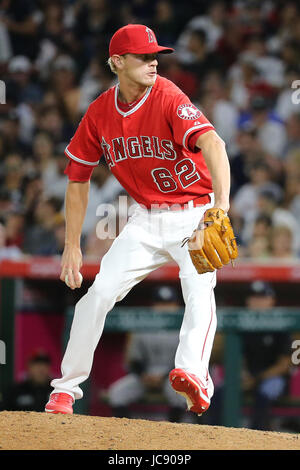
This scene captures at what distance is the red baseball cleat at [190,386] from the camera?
3.64 m

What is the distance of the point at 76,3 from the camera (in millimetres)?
10188

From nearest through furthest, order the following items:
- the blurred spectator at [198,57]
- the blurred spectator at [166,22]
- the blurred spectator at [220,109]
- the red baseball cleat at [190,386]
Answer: the red baseball cleat at [190,386], the blurred spectator at [220,109], the blurred spectator at [198,57], the blurred spectator at [166,22]

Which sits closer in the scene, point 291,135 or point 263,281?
point 263,281

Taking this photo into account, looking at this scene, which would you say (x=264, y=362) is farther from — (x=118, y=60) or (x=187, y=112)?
(x=118, y=60)

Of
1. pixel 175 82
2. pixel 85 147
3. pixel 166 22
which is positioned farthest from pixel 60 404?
pixel 166 22

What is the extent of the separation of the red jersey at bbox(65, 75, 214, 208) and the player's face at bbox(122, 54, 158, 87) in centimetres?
9

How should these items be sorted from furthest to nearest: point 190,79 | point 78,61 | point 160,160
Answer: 1. point 78,61
2. point 190,79
3. point 160,160

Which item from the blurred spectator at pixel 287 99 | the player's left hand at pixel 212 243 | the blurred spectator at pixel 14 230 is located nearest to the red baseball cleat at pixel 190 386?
the player's left hand at pixel 212 243

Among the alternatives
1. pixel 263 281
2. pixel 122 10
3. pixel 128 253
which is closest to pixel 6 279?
pixel 263 281

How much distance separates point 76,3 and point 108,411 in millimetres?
5760

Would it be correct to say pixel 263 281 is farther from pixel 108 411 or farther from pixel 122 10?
pixel 122 10

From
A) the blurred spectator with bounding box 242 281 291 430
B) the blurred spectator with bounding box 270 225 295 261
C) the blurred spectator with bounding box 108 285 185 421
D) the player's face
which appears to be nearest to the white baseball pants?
the player's face

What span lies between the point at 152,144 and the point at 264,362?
9.05 feet

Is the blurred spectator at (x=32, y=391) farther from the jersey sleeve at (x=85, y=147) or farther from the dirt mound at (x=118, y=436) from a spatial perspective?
the jersey sleeve at (x=85, y=147)
